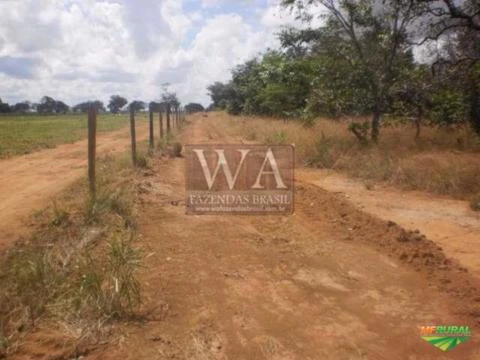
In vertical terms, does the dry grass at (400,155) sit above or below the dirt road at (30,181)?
above

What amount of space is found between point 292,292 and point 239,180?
5464 mm

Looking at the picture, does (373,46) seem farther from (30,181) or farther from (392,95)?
(30,181)

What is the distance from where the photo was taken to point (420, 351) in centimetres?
344

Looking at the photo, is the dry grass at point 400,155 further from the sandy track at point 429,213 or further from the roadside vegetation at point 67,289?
the roadside vegetation at point 67,289

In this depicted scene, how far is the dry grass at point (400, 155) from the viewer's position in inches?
348

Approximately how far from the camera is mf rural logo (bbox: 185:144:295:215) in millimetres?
7844

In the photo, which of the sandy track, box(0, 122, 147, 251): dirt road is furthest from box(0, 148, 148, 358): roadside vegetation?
the sandy track

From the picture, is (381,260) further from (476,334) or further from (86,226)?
(86,226)

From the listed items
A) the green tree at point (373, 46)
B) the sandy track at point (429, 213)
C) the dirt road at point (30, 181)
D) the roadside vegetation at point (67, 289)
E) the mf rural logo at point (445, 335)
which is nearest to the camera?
the roadside vegetation at point (67, 289)

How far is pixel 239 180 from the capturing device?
975 cm

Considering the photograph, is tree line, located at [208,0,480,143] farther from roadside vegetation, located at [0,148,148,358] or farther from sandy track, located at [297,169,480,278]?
roadside vegetation, located at [0,148,148,358]

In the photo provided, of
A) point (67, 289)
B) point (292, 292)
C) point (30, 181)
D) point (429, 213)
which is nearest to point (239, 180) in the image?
point (429, 213)

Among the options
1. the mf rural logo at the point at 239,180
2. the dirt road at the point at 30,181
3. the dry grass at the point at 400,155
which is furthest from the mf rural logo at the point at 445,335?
the dry grass at the point at 400,155

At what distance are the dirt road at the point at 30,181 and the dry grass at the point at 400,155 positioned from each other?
20.2ft
